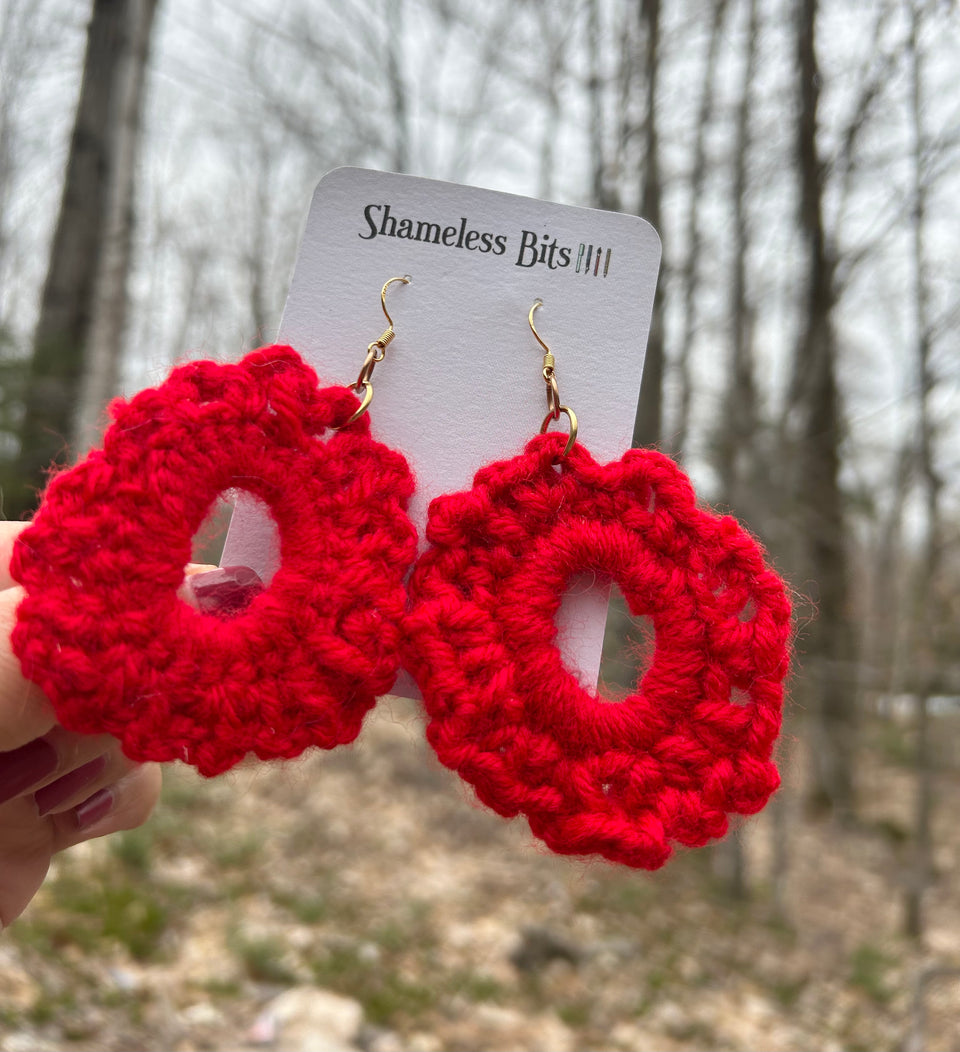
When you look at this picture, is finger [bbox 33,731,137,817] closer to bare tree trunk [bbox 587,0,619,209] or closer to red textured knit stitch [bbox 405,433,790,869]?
red textured knit stitch [bbox 405,433,790,869]

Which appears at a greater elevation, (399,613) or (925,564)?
(925,564)

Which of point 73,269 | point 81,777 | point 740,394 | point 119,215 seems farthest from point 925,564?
point 81,777

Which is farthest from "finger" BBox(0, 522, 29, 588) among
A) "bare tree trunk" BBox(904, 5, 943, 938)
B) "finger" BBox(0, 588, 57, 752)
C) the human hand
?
"bare tree trunk" BBox(904, 5, 943, 938)

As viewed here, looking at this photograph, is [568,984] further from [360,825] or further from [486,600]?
[486,600]

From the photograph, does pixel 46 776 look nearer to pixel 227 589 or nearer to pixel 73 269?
pixel 227 589

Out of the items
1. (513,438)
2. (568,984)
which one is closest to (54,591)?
(513,438)

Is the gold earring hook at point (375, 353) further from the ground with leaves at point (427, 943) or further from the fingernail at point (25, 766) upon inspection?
the fingernail at point (25, 766)
